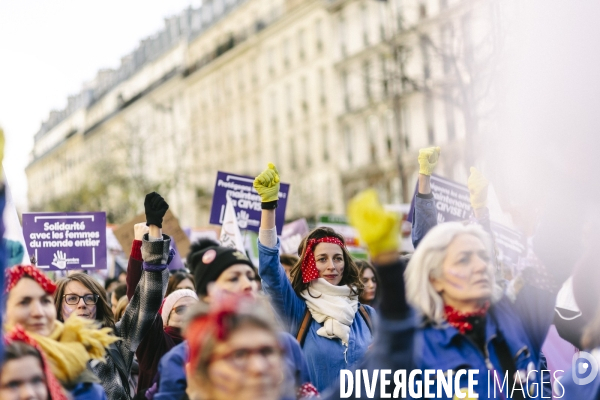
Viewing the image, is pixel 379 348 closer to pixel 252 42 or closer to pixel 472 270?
pixel 472 270

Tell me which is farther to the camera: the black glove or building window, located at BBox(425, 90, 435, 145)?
building window, located at BBox(425, 90, 435, 145)

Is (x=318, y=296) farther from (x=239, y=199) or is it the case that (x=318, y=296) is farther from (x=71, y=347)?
(x=239, y=199)

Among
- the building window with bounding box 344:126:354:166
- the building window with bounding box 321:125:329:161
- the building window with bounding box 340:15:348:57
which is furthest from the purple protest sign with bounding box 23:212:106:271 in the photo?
the building window with bounding box 321:125:329:161

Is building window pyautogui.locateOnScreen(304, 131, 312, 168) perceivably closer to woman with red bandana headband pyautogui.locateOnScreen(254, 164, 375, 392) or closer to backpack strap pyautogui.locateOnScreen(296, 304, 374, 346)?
woman with red bandana headband pyautogui.locateOnScreen(254, 164, 375, 392)

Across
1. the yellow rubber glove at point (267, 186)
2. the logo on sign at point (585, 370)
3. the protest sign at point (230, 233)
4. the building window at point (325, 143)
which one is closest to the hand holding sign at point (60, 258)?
the protest sign at point (230, 233)

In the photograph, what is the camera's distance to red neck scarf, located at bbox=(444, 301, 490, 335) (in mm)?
3596

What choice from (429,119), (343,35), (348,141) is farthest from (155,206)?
(343,35)

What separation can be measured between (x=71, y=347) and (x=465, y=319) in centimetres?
148

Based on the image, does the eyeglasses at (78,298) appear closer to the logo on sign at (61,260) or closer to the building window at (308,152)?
the logo on sign at (61,260)

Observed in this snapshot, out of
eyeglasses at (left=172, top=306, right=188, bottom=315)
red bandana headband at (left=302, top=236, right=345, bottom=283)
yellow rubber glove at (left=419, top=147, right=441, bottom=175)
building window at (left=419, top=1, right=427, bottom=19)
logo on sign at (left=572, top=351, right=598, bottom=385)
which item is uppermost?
building window at (left=419, top=1, right=427, bottom=19)

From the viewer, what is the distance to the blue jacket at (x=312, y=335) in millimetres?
4934

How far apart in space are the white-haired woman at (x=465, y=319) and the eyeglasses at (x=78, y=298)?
7.87 feet

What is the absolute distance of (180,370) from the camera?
3584 mm

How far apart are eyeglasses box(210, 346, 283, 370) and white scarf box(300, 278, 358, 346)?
2.10 meters
